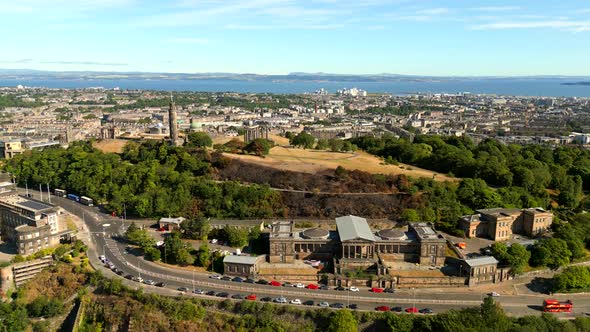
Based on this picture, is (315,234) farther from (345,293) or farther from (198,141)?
(198,141)

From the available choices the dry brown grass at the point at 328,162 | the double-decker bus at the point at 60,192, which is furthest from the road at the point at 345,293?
the dry brown grass at the point at 328,162

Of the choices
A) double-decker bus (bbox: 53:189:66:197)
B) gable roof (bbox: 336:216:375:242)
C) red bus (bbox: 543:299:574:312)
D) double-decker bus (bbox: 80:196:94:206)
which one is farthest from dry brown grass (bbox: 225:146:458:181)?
red bus (bbox: 543:299:574:312)

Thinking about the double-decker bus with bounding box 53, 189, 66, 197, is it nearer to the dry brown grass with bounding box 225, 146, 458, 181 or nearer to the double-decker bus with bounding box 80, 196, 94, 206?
the double-decker bus with bounding box 80, 196, 94, 206

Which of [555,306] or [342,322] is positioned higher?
[555,306]

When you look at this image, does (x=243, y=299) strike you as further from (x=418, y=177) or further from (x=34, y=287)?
(x=418, y=177)

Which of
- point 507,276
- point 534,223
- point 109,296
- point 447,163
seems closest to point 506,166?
point 447,163

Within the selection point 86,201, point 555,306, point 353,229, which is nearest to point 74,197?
point 86,201
